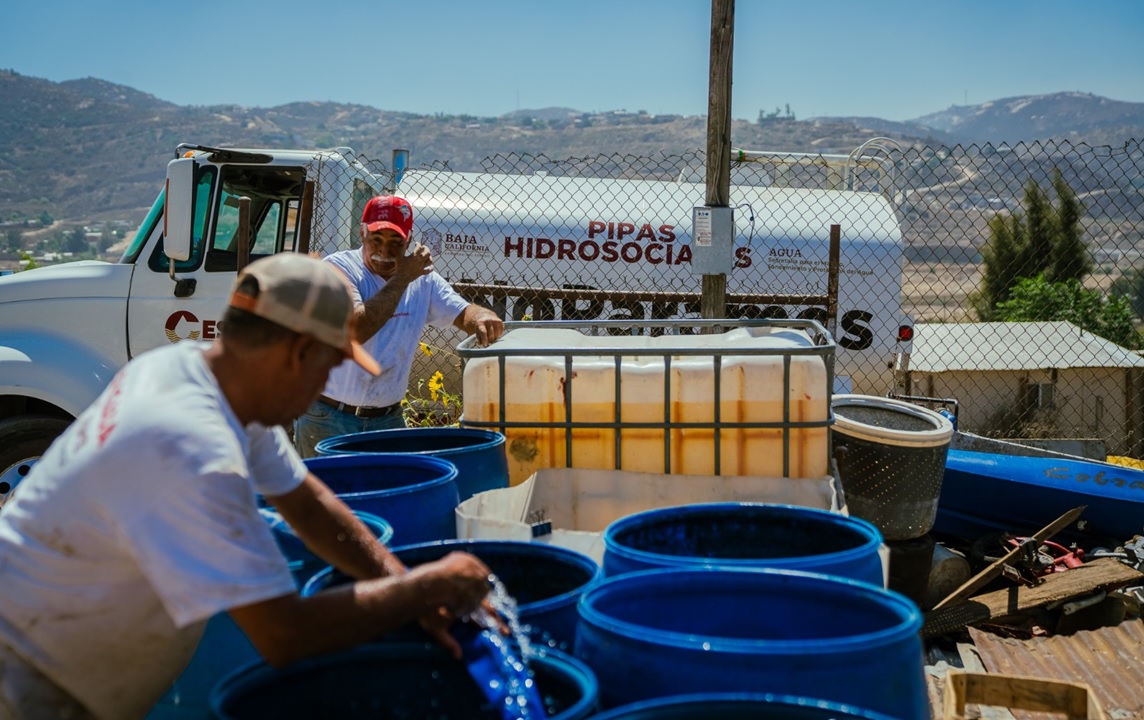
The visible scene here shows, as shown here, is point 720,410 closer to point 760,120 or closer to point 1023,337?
point 1023,337

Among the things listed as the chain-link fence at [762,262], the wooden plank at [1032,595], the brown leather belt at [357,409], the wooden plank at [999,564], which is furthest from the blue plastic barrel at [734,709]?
the chain-link fence at [762,262]

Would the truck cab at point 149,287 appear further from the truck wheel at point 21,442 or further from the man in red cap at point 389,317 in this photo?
the man in red cap at point 389,317

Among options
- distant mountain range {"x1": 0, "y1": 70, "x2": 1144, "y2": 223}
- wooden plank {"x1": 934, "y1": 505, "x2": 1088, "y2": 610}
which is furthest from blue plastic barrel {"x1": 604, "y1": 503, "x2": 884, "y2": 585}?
distant mountain range {"x1": 0, "y1": 70, "x2": 1144, "y2": 223}

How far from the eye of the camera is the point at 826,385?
3.42 meters

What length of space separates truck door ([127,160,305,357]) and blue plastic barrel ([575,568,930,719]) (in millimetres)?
5275

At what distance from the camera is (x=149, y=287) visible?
681 cm

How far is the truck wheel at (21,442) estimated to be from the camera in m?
6.25

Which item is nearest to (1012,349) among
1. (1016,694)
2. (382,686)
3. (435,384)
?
(435,384)

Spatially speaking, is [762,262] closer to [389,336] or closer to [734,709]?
[389,336]

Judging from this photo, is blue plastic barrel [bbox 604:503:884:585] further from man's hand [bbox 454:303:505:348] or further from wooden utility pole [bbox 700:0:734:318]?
wooden utility pole [bbox 700:0:734:318]

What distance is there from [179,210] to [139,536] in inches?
200

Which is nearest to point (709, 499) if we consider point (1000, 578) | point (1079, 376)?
point (1000, 578)

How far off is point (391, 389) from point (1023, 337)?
9.34 meters

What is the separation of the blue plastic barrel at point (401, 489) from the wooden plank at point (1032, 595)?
2.69 meters
